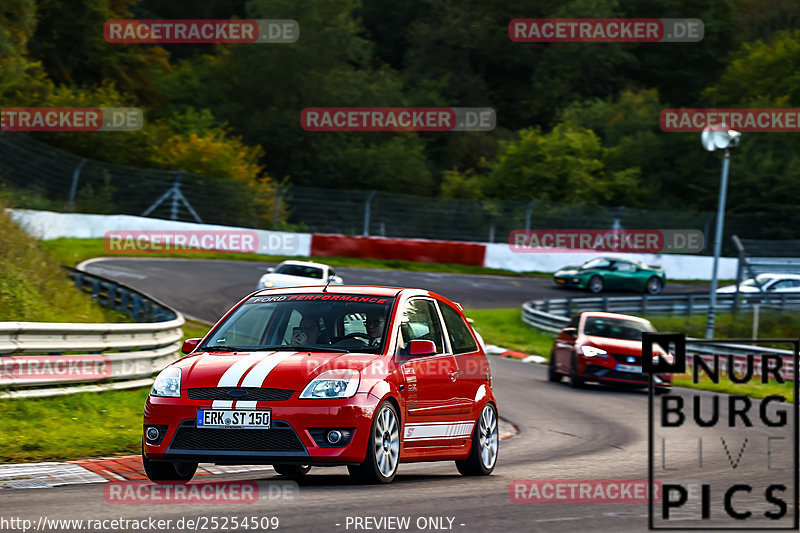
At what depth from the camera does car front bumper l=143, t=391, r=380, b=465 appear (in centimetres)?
782

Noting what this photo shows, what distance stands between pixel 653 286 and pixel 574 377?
67.9 ft

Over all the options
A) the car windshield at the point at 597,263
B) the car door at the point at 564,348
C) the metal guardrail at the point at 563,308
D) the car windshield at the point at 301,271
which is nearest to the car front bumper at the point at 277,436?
the car door at the point at 564,348

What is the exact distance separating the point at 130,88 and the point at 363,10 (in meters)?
27.2

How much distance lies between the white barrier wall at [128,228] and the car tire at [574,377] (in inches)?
788

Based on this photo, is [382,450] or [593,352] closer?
[382,450]

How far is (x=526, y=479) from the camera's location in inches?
372

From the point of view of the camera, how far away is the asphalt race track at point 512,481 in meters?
6.78

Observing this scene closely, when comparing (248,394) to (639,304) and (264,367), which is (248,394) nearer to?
(264,367)

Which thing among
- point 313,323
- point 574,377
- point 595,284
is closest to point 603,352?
point 574,377

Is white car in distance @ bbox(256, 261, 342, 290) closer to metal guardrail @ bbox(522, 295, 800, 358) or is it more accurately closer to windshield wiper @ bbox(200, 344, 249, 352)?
metal guardrail @ bbox(522, 295, 800, 358)

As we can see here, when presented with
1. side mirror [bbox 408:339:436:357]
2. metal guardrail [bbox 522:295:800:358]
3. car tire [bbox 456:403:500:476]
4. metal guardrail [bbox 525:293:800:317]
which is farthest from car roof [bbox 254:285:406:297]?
metal guardrail [bbox 525:293:800:317]

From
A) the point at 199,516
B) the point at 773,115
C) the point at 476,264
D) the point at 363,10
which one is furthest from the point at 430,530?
the point at 363,10

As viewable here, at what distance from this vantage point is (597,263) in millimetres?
39906

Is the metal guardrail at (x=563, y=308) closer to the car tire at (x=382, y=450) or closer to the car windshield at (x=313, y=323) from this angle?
the car windshield at (x=313, y=323)
